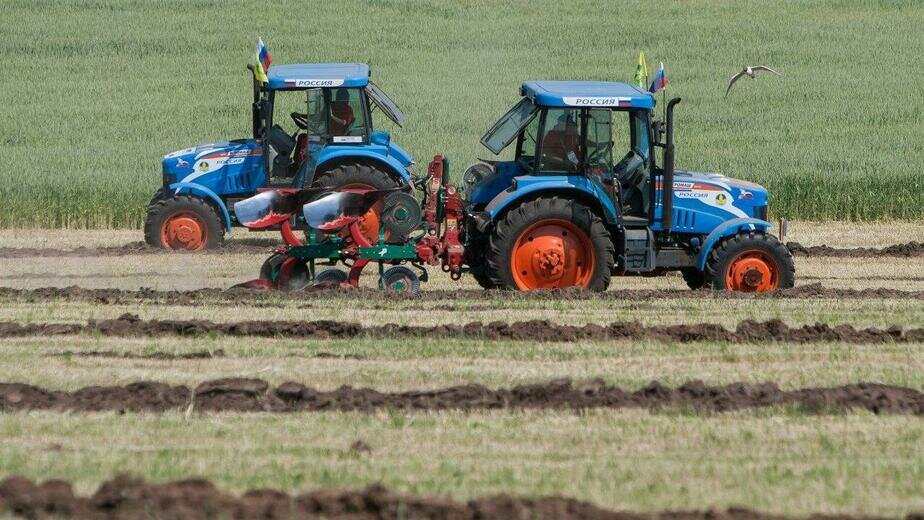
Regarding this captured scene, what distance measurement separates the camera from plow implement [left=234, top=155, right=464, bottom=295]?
13055 mm

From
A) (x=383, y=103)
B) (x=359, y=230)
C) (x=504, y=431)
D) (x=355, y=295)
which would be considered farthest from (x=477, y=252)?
(x=504, y=431)

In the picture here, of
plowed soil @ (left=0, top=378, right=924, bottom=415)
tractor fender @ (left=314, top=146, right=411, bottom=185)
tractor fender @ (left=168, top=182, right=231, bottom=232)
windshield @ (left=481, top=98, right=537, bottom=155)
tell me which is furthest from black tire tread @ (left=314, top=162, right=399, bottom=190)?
plowed soil @ (left=0, top=378, right=924, bottom=415)

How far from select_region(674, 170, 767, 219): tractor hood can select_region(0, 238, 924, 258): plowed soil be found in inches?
163

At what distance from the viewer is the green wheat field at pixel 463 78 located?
21922 mm

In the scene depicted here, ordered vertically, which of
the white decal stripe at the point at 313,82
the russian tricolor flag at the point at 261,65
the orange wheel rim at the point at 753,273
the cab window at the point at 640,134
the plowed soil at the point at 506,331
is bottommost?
the plowed soil at the point at 506,331

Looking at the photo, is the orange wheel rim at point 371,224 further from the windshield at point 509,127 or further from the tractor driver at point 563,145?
the tractor driver at point 563,145

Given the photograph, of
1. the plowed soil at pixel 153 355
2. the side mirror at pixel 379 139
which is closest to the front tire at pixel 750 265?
the plowed soil at pixel 153 355

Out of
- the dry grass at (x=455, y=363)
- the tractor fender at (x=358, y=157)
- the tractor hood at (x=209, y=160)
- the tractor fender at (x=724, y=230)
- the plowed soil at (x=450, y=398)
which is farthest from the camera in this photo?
the tractor hood at (x=209, y=160)

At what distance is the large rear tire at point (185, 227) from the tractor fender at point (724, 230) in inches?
255

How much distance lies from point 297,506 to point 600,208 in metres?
7.19

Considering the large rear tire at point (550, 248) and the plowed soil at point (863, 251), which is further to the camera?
the plowed soil at point (863, 251)

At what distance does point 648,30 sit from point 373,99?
21.7 meters

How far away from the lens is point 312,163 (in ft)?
55.5

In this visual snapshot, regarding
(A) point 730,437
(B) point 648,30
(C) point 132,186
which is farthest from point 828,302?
(B) point 648,30
